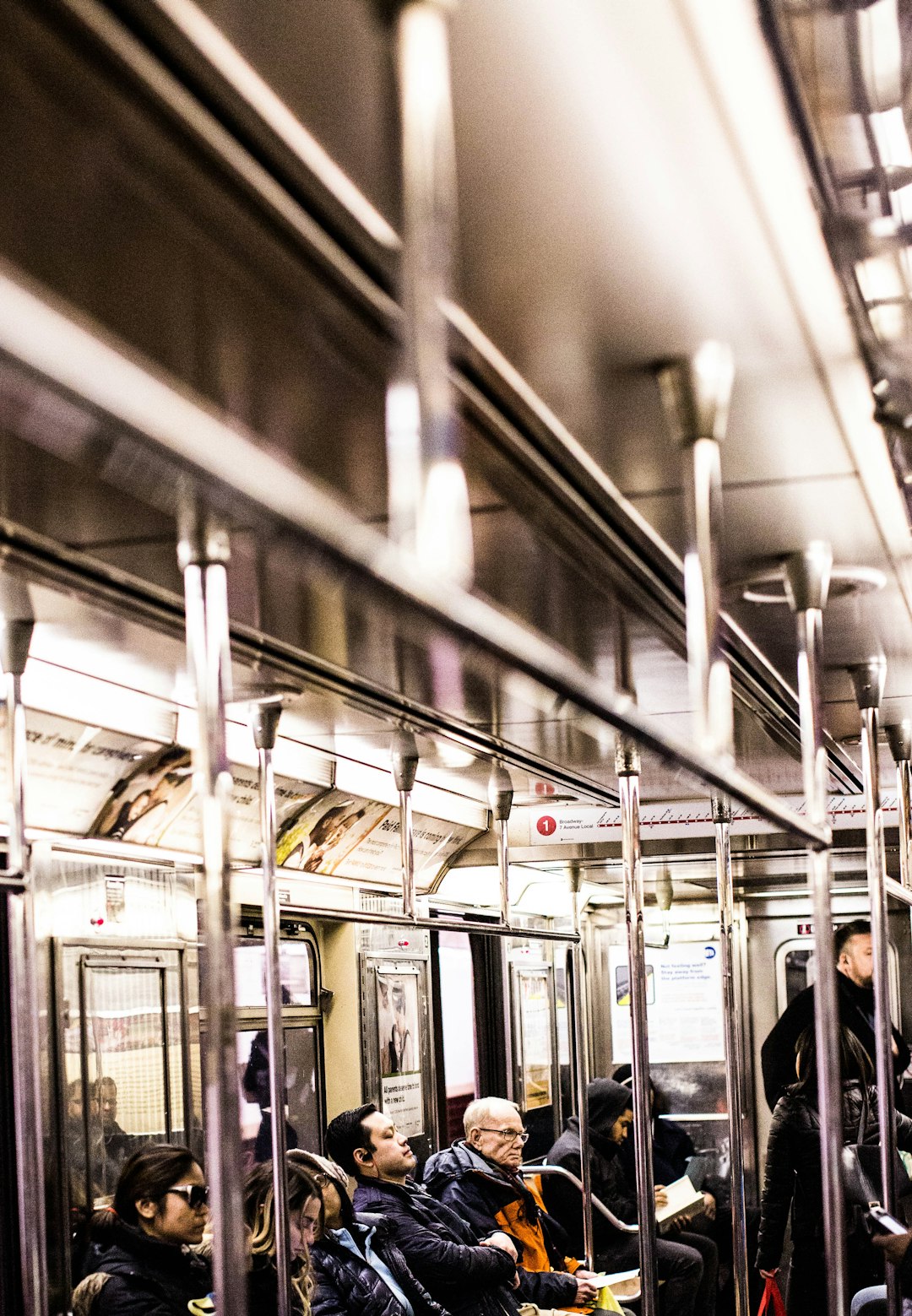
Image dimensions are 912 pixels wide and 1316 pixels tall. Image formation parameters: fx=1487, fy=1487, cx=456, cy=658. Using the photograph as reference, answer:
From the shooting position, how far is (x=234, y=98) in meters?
1.24

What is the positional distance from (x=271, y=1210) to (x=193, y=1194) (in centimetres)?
25

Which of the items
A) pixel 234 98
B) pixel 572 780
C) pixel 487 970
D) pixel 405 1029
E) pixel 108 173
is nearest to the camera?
pixel 234 98

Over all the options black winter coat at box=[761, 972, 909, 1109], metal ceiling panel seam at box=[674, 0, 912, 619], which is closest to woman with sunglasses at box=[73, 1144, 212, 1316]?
black winter coat at box=[761, 972, 909, 1109]

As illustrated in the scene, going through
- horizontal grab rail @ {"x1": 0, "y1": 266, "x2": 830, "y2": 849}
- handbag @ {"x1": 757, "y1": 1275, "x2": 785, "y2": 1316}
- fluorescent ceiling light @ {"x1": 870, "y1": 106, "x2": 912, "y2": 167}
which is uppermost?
fluorescent ceiling light @ {"x1": 870, "y1": 106, "x2": 912, "y2": 167}

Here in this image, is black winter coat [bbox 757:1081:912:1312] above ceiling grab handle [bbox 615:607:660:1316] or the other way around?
the other way around

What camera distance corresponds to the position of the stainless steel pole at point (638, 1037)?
317cm

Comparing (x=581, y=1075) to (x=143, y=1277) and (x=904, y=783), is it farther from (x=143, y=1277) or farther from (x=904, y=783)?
(x=143, y=1277)

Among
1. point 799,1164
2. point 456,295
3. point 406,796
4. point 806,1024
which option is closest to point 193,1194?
point 406,796

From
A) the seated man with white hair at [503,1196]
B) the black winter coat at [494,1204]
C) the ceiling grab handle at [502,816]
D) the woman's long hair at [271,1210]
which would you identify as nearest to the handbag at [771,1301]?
the seated man with white hair at [503,1196]

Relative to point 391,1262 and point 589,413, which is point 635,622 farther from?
point 391,1262

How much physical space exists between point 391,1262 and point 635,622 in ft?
8.68

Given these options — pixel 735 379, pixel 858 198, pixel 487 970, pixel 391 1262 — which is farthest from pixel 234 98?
pixel 487 970

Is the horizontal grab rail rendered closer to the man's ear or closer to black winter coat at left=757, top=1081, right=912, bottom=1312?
the man's ear

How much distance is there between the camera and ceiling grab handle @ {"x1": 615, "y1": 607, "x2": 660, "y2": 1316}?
317 centimetres
